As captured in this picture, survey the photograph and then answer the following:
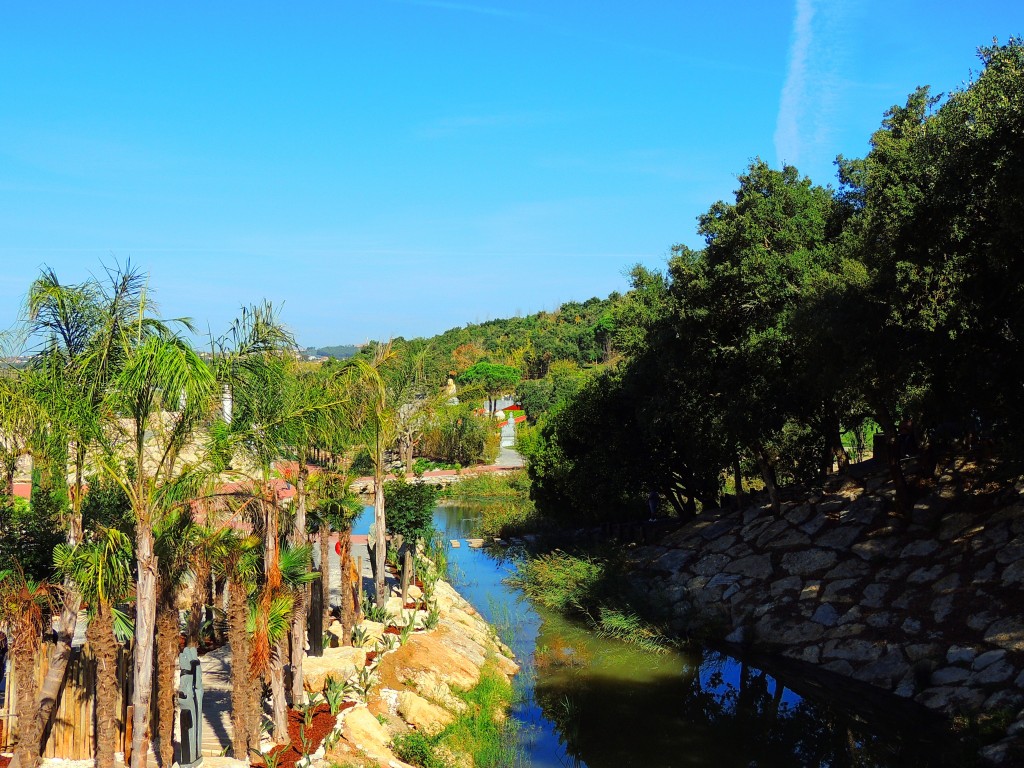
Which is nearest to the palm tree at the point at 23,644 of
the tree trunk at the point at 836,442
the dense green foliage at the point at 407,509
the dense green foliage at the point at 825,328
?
the dense green foliage at the point at 407,509

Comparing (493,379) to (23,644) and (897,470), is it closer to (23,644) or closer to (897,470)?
(897,470)

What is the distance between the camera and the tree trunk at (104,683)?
9312 mm

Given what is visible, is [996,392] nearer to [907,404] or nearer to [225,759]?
[907,404]

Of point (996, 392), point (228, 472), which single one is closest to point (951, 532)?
point (996, 392)

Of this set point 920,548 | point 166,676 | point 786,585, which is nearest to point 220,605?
point 166,676

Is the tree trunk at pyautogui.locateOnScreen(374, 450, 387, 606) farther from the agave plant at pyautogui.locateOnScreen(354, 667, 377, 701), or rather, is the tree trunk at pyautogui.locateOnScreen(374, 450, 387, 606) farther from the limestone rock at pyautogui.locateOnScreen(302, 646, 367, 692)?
the agave plant at pyautogui.locateOnScreen(354, 667, 377, 701)

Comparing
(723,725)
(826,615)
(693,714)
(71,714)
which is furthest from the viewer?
(826,615)

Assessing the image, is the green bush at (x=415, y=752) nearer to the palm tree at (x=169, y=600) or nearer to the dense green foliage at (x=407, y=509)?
the palm tree at (x=169, y=600)

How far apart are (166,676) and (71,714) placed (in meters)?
1.13

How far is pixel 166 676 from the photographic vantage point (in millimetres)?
10320

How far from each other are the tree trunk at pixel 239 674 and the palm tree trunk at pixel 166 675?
2.11 feet

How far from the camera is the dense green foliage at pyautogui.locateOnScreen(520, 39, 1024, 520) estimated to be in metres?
14.0

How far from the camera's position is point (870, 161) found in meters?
16.7

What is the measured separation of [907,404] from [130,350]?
1510 cm
